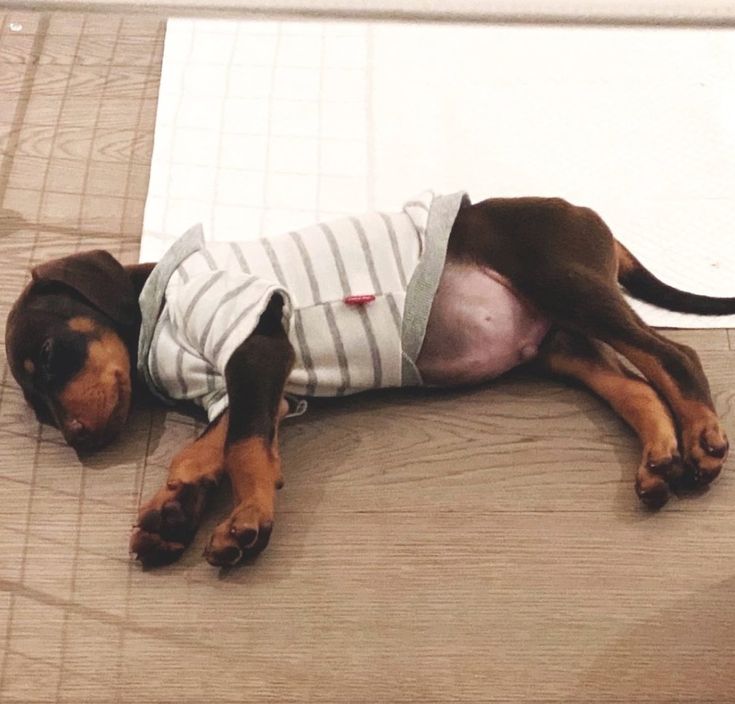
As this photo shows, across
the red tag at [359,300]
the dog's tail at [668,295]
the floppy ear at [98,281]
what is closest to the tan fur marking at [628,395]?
the dog's tail at [668,295]

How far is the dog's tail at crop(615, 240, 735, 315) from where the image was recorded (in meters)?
1.73

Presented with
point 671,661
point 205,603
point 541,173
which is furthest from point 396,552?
point 541,173

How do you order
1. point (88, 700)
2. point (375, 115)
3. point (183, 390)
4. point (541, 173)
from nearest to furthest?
point (88, 700)
point (183, 390)
point (541, 173)
point (375, 115)

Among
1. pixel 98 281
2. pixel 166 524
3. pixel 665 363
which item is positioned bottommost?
pixel 166 524

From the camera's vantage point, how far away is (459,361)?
161 centimetres

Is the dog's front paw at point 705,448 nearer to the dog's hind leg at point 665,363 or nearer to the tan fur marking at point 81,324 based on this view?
the dog's hind leg at point 665,363

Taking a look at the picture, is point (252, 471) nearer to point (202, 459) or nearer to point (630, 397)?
point (202, 459)

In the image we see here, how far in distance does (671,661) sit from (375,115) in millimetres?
1351

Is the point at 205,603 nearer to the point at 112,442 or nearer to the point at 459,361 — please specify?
the point at 112,442

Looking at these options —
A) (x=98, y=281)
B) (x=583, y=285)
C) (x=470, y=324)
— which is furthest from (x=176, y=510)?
(x=583, y=285)

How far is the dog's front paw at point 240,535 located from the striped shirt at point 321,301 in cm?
21

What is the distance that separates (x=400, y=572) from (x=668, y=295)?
0.71 m

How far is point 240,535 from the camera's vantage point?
1.33 m

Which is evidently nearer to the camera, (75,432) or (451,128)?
(75,432)
